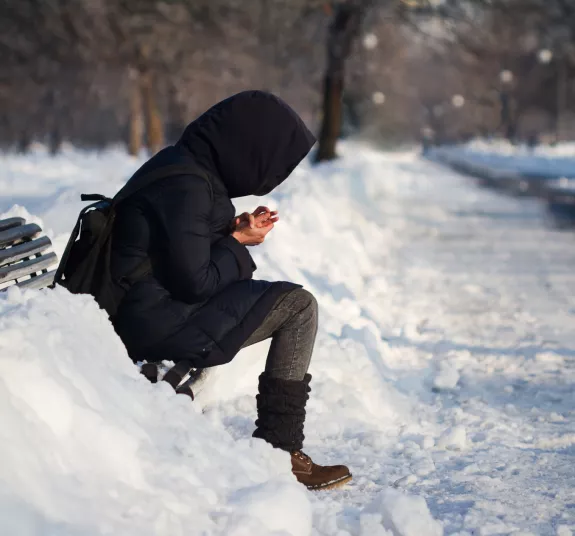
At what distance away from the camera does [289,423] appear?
3.99m

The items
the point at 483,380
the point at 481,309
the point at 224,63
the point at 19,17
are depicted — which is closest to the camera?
the point at 483,380

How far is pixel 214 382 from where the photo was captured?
4.82 metres

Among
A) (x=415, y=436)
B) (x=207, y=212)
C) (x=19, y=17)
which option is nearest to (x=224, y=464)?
(x=207, y=212)

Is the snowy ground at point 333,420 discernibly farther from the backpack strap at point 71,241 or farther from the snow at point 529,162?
the snow at point 529,162

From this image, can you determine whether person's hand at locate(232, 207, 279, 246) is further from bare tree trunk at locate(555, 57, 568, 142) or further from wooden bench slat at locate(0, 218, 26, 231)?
bare tree trunk at locate(555, 57, 568, 142)

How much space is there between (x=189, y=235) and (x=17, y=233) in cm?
135

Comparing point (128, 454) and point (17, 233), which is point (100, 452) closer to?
point (128, 454)

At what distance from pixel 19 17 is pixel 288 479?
97.2 ft

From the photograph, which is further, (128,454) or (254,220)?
(254,220)

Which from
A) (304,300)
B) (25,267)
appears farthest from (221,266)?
(25,267)

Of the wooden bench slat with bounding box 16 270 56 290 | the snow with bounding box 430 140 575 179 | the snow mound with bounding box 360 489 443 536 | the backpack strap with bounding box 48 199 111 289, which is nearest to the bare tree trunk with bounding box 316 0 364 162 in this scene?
the snow with bounding box 430 140 575 179

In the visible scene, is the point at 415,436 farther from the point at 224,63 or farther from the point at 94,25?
the point at 224,63

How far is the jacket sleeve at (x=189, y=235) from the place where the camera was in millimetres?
3607

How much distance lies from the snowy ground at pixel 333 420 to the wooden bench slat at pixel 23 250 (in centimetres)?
88
